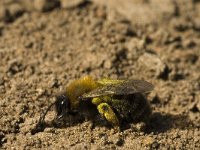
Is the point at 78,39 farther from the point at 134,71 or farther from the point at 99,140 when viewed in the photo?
the point at 99,140

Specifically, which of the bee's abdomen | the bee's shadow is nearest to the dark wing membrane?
the bee's abdomen

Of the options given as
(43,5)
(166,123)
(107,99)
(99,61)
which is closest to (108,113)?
(107,99)

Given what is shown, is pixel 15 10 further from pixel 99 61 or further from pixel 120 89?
pixel 120 89

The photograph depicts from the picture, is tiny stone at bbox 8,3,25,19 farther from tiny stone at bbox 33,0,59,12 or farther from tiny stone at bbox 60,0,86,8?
tiny stone at bbox 60,0,86,8

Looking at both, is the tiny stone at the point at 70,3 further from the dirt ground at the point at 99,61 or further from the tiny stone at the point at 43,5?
the tiny stone at the point at 43,5

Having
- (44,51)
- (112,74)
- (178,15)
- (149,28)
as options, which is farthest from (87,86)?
(178,15)

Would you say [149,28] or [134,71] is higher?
[149,28]

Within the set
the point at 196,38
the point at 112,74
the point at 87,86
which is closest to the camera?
the point at 87,86

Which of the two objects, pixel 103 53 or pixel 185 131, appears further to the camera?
pixel 103 53
